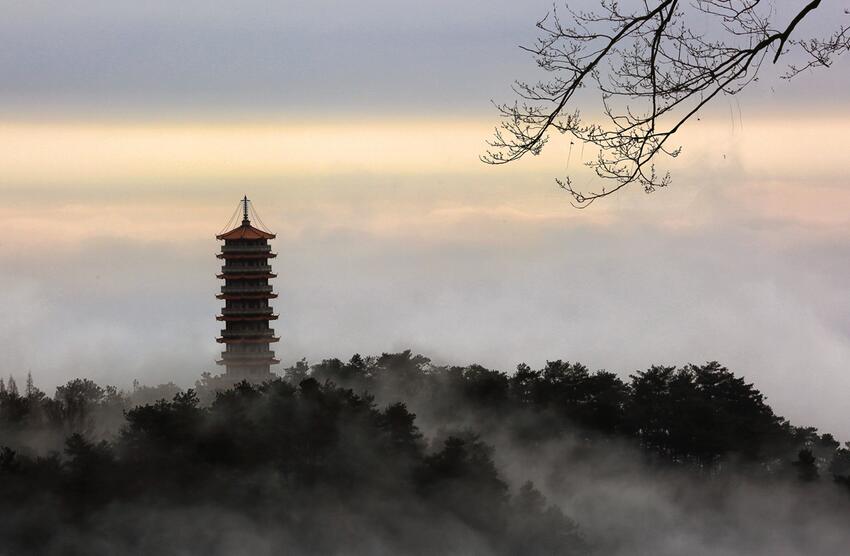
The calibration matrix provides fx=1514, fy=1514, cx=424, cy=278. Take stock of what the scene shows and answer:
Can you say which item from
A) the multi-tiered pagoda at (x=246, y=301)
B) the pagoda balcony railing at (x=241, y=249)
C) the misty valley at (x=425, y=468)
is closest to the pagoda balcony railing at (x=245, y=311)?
the multi-tiered pagoda at (x=246, y=301)

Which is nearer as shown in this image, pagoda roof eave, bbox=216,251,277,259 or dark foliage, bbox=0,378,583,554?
dark foliage, bbox=0,378,583,554

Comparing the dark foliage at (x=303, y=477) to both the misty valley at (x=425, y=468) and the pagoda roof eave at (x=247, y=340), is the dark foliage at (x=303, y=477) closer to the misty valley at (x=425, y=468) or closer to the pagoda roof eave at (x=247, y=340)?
the misty valley at (x=425, y=468)

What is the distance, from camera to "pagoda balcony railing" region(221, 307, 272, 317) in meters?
147

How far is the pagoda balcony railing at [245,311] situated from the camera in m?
147

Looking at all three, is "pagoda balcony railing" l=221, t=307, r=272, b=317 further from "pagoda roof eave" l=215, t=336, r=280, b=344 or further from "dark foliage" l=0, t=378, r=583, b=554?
"dark foliage" l=0, t=378, r=583, b=554

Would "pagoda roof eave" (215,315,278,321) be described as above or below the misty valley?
above


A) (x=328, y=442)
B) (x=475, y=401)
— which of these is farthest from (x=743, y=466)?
(x=328, y=442)

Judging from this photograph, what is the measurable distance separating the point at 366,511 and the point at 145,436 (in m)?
14.7

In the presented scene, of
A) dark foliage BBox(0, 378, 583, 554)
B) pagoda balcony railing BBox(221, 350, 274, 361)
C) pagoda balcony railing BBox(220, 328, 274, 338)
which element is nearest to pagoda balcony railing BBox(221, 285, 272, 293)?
pagoda balcony railing BBox(220, 328, 274, 338)

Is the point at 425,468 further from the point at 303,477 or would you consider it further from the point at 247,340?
the point at 247,340

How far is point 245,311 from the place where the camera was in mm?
147125

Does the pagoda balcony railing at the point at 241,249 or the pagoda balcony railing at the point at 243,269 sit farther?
the pagoda balcony railing at the point at 243,269

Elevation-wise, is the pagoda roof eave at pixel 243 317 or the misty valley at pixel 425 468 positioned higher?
the pagoda roof eave at pixel 243 317

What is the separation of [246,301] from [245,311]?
1.22 m
